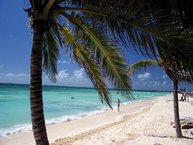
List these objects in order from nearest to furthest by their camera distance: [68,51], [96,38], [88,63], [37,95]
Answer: [37,95]
[96,38]
[88,63]
[68,51]

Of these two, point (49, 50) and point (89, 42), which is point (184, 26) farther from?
point (49, 50)

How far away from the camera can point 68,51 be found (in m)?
4.62

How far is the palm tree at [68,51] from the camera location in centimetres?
308

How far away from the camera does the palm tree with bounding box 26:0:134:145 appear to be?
10.1 feet

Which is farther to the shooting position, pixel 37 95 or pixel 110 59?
pixel 110 59

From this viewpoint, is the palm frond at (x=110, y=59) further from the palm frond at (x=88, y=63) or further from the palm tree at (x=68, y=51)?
the palm frond at (x=88, y=63)

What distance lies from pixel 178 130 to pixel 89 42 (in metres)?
5.76

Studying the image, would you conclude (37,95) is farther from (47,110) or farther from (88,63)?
(47,110)

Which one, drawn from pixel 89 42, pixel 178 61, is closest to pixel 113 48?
→ pixel 89 42

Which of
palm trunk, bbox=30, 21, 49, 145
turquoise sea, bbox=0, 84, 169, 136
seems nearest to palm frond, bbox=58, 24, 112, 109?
turquoise sea, bbox=0, 84, 169, 136

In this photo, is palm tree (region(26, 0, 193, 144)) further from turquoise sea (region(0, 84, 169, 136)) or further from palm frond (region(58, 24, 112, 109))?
turquoise sea (region(0, 84, 169, 136))

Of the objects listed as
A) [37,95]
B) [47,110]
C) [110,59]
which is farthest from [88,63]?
[47,110]

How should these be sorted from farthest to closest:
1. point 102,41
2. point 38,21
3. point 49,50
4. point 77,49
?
1. point 49,50
2. point 77,49
3. point 102,41
4. point 38,21

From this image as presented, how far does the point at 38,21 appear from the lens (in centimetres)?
313
